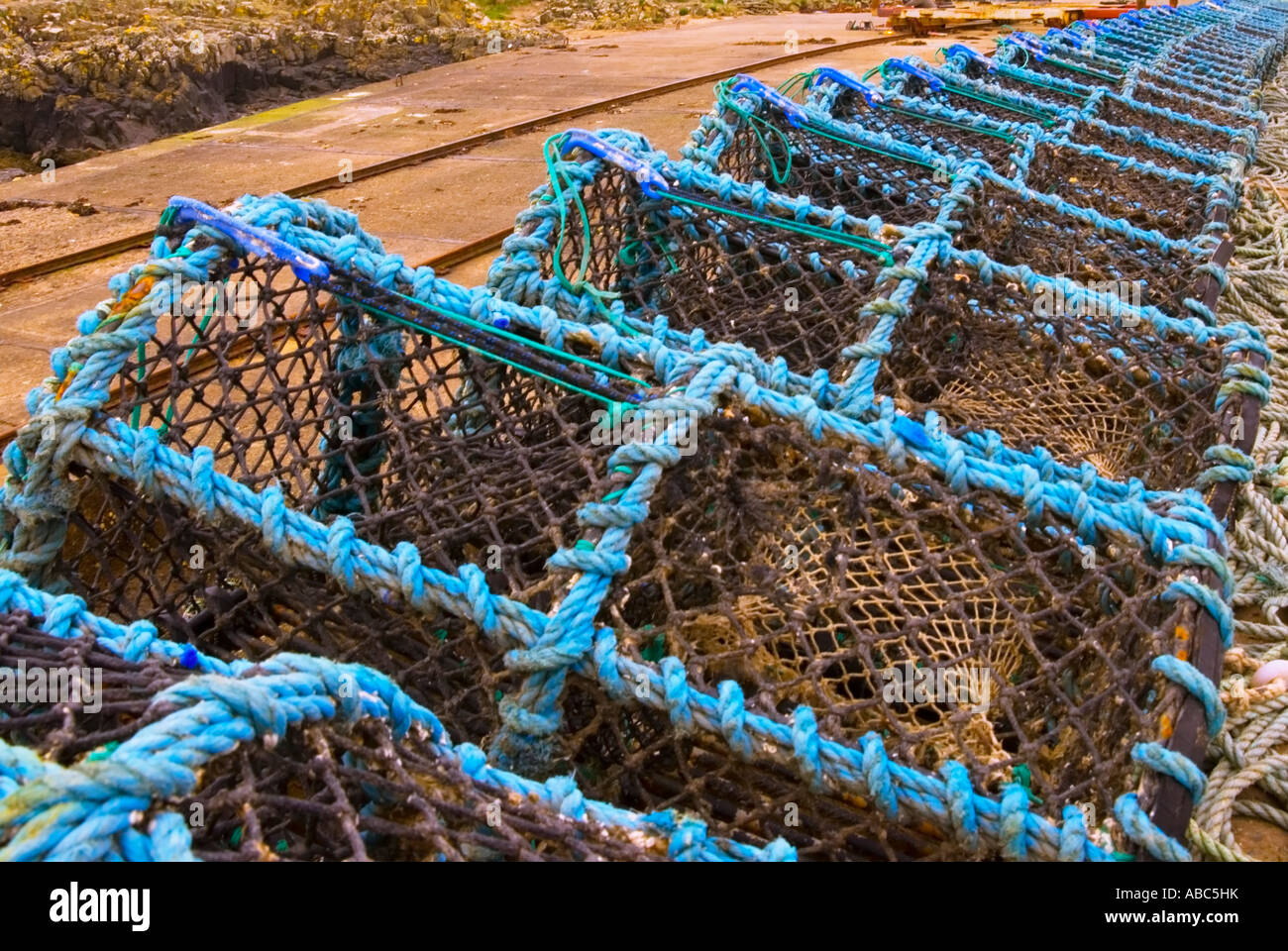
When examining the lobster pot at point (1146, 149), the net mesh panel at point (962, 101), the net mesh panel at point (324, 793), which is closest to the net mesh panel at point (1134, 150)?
the lobster pot at point (1146, 149)

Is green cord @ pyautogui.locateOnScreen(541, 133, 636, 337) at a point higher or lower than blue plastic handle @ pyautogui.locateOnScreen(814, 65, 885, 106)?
lower

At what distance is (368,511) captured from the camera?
1.99 meters

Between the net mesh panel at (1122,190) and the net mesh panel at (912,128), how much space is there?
0.66ft

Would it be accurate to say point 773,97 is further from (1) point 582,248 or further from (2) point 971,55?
(2) point 971,55

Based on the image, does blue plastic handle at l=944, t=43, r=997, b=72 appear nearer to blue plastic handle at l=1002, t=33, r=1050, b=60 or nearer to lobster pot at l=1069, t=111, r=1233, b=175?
blue plastic handle at l=1002, t=33, r=1050, b=60

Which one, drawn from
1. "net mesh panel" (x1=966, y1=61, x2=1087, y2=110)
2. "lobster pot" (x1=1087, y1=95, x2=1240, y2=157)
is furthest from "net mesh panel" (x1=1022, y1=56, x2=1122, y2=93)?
"lobster pot" (x1=1087, y1=95, x2=1240, y2=157)

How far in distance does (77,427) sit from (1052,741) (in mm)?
1817

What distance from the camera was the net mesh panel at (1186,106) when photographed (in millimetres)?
5605

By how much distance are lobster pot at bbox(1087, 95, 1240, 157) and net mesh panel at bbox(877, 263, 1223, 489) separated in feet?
8.81

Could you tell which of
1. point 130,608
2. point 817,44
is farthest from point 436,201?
point 817,44

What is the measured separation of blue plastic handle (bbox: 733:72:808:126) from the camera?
3551 mm

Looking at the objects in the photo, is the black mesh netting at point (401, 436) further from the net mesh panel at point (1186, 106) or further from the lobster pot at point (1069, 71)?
the net mesh panel at point (1186, 106)

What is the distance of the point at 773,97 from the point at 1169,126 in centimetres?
270

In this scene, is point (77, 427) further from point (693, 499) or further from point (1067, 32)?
point (1067, 32)
